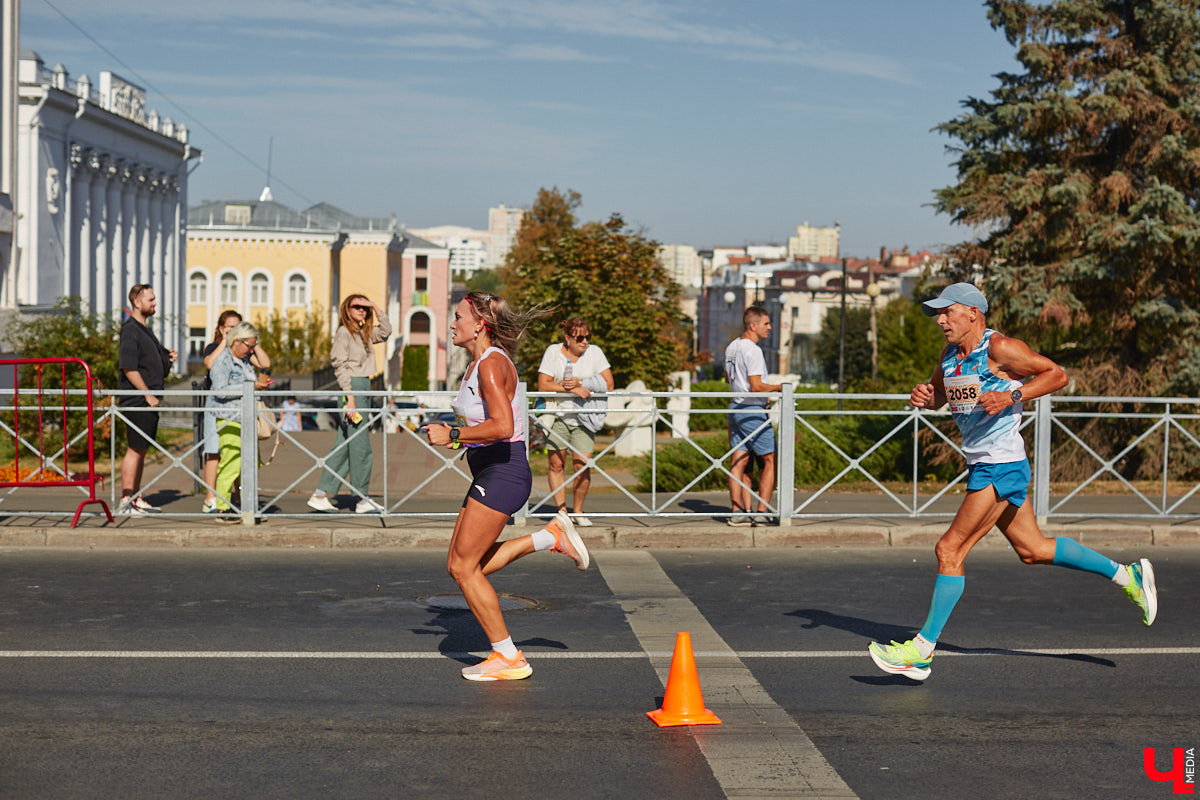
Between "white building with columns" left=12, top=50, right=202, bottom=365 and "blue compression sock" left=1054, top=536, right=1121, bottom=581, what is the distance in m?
26.1

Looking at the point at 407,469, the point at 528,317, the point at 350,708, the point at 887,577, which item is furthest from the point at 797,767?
the point at 407,469

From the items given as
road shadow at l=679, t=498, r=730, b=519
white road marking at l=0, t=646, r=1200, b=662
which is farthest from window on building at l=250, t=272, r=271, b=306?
white road marking at l=0, t=646, r=1200, b=662

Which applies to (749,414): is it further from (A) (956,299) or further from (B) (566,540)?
(A) (956,299)

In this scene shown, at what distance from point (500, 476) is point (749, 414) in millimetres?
4988

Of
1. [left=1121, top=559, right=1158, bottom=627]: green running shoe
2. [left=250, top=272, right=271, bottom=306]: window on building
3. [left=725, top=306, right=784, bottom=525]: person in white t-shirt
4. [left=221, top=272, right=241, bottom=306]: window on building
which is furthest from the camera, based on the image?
[left=250, top=272, right=271, bottom=306]: window on building

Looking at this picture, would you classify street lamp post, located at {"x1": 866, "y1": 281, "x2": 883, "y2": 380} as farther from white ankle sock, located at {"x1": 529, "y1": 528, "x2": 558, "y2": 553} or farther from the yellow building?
white ankle sock, located at {"x1": 529, "y1": 528, "x2": 558, "y2": 553}

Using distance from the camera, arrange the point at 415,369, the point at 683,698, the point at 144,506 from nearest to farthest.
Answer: the point at 683,698, the point at 144,506, the point at 415,369

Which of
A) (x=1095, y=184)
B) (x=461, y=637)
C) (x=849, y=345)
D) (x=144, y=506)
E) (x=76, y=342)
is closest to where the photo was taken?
(x=461, y=637)

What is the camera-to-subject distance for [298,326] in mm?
70938

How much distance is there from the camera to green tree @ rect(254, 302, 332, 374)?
6856cm

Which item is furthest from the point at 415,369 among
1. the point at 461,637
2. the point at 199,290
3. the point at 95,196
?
the point at 461,637

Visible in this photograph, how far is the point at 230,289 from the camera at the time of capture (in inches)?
2958

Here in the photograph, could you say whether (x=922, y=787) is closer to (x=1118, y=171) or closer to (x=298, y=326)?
(x=1118, y=171)

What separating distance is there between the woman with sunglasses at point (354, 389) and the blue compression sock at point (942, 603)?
579cm
